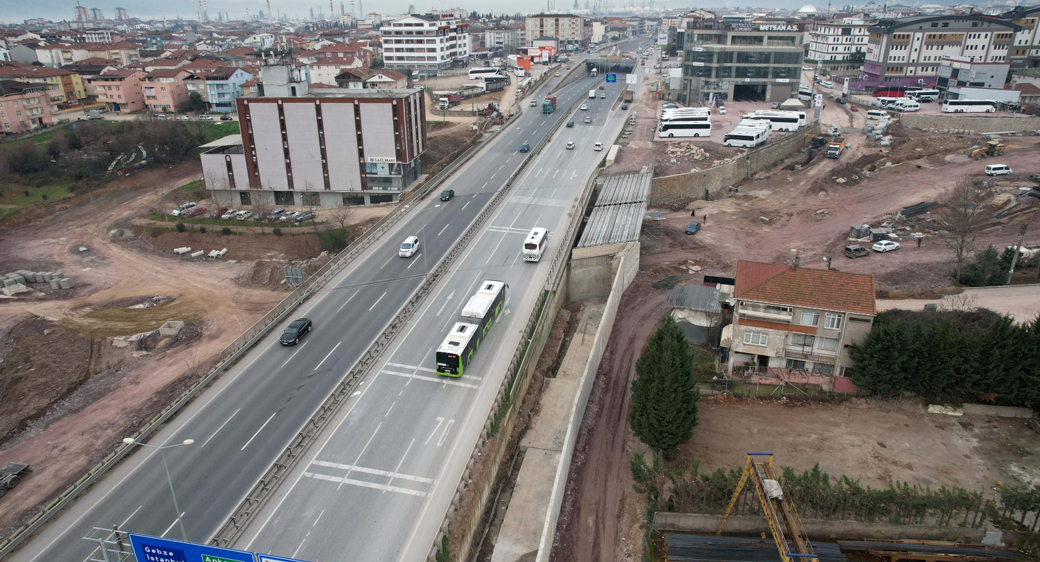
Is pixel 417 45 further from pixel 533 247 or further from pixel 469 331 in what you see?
pixel 469 331

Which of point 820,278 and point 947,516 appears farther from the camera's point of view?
point 820,278

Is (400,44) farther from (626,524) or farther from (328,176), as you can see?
(626,524)

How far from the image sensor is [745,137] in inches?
3305

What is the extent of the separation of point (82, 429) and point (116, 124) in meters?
94.5

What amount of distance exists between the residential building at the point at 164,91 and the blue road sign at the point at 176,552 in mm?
130727

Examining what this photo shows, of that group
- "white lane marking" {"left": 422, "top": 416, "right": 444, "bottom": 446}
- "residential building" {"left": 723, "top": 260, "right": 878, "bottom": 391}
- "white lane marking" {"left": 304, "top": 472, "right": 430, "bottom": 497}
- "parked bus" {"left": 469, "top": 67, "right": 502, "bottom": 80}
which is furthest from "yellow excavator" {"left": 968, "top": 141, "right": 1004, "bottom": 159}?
"parked bus" {"left": 469, "top": 67, "right": 502, "bottom": 80}

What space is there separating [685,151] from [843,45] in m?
97.7

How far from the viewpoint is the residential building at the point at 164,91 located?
12719 cm

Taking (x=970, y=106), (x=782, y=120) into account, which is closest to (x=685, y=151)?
(x=782, y=120)

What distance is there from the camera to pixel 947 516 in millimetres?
28891

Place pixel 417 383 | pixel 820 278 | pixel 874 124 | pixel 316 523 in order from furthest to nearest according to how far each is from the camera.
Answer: pixel 874 124, pixel 820 278, pixel 417 383, pixel 316 523

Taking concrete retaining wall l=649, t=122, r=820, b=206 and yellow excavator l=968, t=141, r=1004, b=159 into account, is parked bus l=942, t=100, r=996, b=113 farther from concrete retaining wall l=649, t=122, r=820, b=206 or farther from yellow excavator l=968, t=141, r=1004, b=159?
concrete retaining wall l=649, t=122, r=820, b=206

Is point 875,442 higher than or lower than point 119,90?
lower

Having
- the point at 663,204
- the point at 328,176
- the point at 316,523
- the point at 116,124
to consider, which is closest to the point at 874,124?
the point at 663,204
